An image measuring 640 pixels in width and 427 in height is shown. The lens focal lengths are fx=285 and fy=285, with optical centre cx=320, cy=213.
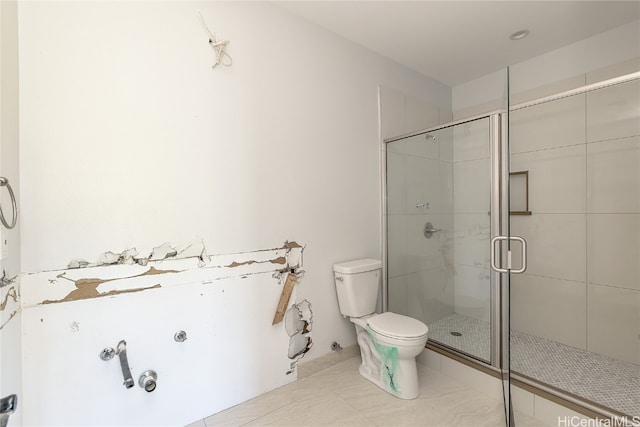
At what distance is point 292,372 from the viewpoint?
1.86m

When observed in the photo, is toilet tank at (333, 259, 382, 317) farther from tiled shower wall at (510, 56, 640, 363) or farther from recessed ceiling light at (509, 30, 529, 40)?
recessed ceiling light at (509, 30, 529, 40)

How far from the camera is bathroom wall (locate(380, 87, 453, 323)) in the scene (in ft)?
7.66

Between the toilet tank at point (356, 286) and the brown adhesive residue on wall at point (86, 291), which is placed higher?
the brown adhesive residue on wall at point (86, 291)

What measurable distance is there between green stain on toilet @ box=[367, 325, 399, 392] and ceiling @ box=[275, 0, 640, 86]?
6.89ft

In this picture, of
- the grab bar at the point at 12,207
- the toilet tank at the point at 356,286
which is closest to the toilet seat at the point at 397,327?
the toilet tank at the point at 356,286

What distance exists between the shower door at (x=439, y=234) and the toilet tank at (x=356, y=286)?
339mm

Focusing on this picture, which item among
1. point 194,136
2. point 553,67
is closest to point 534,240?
point 553,67

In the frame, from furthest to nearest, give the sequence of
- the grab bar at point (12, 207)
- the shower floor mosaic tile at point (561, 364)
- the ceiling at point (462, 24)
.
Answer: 1. the ceiling at point (462, 24)
2. the shower floor mosaic tile at point (561, 364)
3. the grab bar at point (12, 207)

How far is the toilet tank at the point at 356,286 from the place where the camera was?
200 centimetres

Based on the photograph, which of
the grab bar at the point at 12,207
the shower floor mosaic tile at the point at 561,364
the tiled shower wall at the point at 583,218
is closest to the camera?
the grab bar at the point at 12,207

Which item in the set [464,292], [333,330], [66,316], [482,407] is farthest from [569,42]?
[66,316]

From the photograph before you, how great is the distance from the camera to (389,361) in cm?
176

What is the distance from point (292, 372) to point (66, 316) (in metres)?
1.26

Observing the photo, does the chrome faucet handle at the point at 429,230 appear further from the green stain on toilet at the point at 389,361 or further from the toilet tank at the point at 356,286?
the green stain on toilet at the point at 389,361
